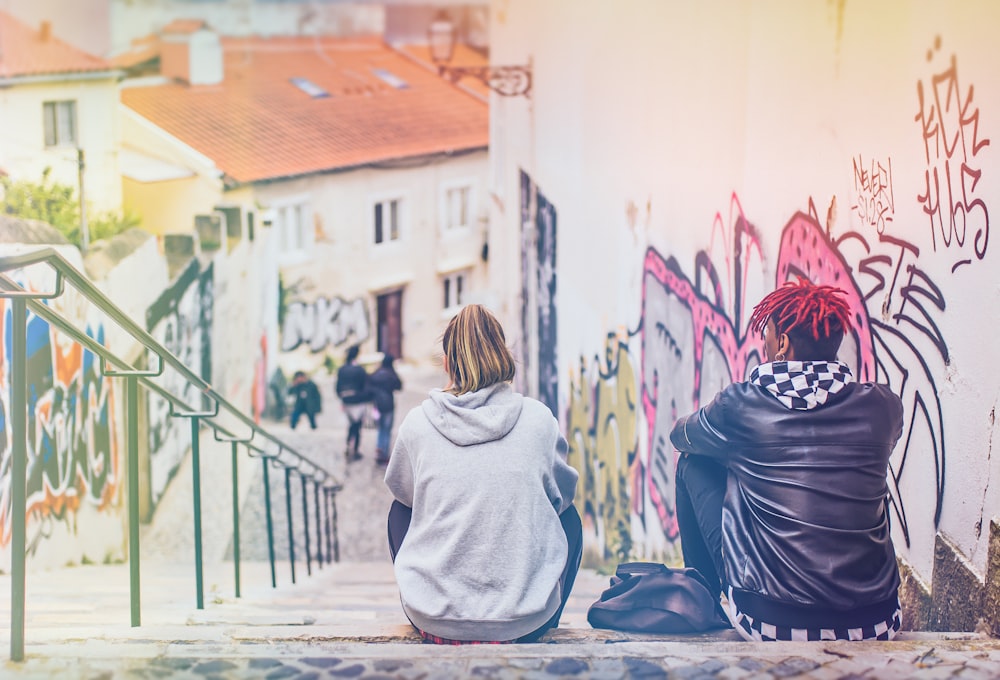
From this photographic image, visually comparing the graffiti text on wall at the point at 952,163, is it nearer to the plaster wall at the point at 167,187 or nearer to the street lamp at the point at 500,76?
the street lamp at the point at 500,76

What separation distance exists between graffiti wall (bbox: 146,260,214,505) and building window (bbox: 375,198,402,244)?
34.6ft

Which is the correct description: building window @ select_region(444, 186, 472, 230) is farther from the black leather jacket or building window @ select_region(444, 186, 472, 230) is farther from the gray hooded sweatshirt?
the black leather jacket

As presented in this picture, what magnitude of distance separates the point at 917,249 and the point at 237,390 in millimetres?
13930

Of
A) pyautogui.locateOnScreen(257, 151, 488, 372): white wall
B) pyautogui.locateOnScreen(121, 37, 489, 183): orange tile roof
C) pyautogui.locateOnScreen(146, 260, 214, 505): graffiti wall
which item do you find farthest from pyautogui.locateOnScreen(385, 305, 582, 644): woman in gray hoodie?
pyautogui.locateOnScreen(257, 151, 488, 372): white wall

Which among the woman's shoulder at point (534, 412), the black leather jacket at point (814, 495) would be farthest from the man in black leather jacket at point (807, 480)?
the woman's shoulder at point (534, 412)

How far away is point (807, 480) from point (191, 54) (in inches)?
860

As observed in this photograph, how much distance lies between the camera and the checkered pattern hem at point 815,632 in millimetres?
3150

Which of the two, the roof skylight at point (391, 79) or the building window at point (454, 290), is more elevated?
the roof skylight at point (391, 79)

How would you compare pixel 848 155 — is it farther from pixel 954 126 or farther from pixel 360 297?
pixel 360 297

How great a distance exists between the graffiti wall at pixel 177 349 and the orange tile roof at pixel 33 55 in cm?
675

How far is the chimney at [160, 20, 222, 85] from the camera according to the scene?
22375 mm

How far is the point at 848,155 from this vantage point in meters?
4.32

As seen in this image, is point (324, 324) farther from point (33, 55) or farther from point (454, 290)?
point (33, 55)

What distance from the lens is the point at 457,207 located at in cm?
2591
